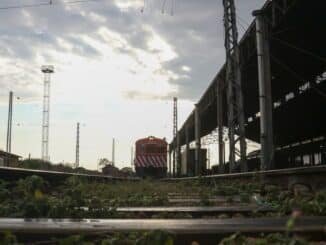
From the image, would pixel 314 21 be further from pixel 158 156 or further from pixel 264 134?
pixel 158 156

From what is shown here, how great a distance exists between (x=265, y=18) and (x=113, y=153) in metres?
89.1

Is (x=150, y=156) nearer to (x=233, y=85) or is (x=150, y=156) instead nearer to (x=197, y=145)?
(x=197, y=145)

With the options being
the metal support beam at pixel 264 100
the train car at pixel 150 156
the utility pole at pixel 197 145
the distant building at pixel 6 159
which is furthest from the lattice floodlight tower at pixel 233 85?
the utility pole at pixel 197 145

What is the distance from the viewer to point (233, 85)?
77.3 feet

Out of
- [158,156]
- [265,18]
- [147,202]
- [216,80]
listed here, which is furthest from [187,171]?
[147,202]

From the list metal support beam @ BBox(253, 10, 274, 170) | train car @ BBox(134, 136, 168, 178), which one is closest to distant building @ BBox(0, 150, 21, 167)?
train car @ BBox(134, 136, 168, 178)

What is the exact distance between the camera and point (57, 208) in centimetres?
Result: 467

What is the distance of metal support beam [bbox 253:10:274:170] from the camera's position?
18.2 m

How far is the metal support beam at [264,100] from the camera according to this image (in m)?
18.2

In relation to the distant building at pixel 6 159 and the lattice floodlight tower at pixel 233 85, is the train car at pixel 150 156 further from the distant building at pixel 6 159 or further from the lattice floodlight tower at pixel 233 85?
the lattice floodlight tower at pixel 233 85

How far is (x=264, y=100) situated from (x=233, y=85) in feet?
16.0

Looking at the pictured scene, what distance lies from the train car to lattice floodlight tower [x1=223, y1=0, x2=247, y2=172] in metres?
14.5

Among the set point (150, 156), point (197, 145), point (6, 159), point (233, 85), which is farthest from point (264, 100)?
point (197, 145)

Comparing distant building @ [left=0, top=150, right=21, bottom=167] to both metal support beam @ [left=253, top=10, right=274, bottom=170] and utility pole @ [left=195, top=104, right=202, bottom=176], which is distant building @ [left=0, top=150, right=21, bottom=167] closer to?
metal support beam @ [left=253, top=10, right=274, bottom=170]
